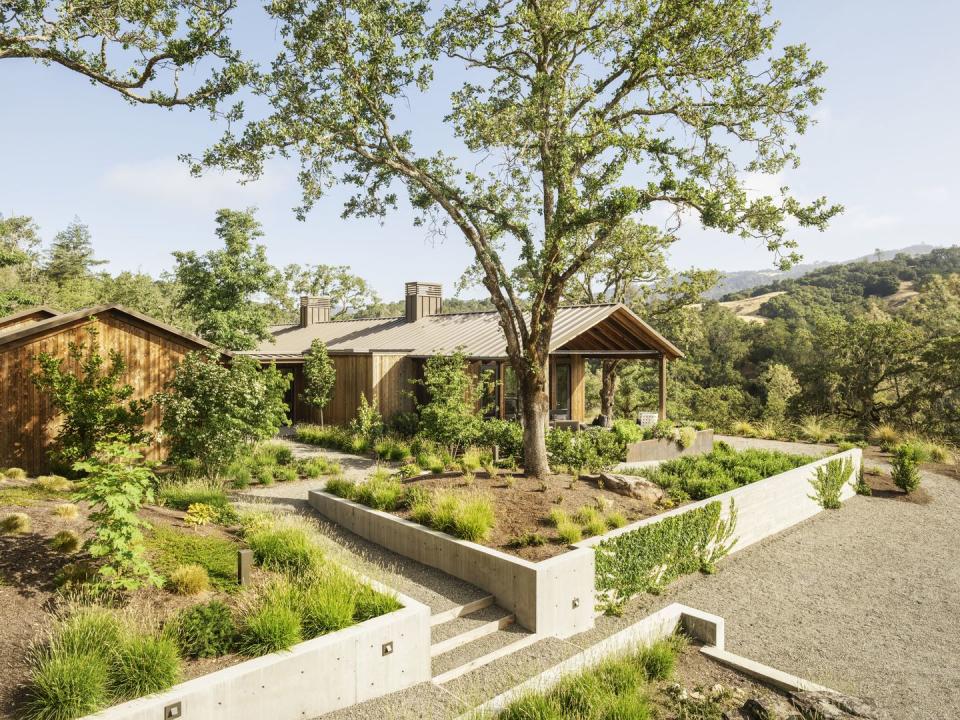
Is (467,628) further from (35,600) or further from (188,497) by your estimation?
(188,497)

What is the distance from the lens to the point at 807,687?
17.7 feet

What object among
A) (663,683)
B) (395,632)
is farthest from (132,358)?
(663,683)

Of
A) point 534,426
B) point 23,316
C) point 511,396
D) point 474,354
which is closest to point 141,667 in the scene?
point 534,426

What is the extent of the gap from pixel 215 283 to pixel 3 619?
56.5ft

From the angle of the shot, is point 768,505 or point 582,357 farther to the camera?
point 582,357

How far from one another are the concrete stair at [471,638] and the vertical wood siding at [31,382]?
974 cm

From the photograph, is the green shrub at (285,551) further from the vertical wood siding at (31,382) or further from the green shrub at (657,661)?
the vertical wood siding at (31,382)

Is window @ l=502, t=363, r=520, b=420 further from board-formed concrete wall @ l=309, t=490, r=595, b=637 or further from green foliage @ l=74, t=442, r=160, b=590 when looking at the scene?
green foliage @ l=74, t=442, r=160, b=590

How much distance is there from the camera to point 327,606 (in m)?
5.41

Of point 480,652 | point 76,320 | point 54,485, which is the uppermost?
point 76,320

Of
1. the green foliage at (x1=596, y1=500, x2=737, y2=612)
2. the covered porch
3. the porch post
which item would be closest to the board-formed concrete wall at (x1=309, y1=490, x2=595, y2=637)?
the green foliage at (x1=596, y1=500, x2=737, y2=612)

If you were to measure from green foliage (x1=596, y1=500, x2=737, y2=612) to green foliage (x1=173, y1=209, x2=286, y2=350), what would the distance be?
56.1 feet

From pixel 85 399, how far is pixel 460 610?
902cm

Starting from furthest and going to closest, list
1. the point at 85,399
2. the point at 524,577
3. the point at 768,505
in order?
the point at 768,505
the point at 85,399
the point at 524,577
